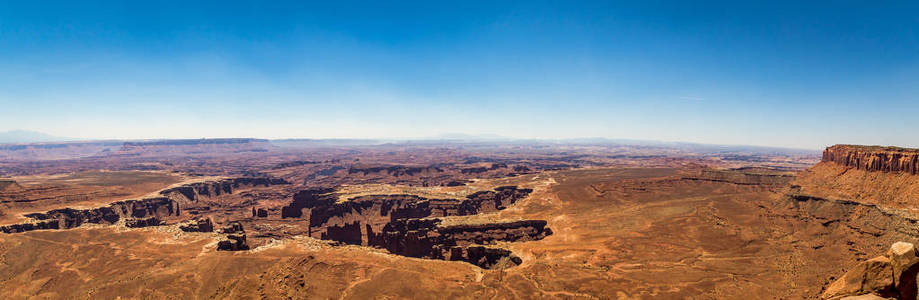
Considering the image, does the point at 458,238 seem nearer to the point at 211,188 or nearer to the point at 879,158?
the point at 879,158

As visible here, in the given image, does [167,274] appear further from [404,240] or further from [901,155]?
[901,155]

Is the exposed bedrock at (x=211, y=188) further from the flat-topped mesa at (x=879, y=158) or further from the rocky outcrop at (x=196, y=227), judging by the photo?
the flat-topped mesa at (x=879, y=158)

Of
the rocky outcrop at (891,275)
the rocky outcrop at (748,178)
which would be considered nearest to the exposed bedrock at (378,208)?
the rocky outcrop at (748,178)

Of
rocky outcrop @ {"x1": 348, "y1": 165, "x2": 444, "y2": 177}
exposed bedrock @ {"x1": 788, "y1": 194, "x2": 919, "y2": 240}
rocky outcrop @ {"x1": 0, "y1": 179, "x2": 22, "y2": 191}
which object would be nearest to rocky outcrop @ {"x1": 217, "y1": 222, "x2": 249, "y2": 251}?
rocky outcrop @ {"x1": 0, "y1": 179, "x2": 22, "y2": 191}

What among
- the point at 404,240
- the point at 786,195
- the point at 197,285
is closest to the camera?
the point at 197,285

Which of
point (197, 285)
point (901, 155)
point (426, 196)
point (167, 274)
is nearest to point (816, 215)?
point (901, 155)

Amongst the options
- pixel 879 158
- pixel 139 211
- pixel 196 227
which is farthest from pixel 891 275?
pixel 139 211
